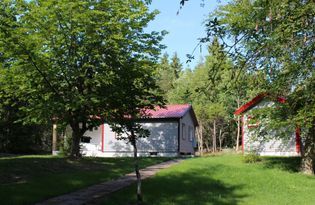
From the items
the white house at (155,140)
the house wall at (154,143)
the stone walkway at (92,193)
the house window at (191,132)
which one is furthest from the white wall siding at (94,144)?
the stone walkway at (92,193)

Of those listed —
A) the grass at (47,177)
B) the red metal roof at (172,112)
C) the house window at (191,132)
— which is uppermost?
the red metal roof at (172,112)

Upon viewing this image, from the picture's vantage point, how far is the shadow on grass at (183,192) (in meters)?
10.9

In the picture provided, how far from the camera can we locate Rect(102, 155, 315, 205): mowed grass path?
37.0 ft

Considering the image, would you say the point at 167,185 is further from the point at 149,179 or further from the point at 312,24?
the point at 312,24

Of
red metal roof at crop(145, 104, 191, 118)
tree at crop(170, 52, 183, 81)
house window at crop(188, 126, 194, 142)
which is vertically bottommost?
house window at crop(188, 126, 194, 142)

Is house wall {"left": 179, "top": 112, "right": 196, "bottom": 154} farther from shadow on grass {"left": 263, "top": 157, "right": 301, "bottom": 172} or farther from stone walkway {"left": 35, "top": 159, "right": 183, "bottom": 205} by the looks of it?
stone walkway {"left": 35, "top": 159, "right": 183, "bottom": 205}

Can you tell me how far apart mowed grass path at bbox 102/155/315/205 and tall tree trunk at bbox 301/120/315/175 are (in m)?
0.57

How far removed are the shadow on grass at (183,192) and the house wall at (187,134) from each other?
14819 mm

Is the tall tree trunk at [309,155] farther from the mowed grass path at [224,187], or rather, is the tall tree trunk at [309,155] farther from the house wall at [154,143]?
the house wall at [154,143]

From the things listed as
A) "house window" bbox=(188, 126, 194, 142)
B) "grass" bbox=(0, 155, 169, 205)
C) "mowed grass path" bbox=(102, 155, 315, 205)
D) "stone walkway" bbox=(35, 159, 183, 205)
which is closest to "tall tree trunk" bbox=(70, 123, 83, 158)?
"grass" bbox=(0, 155, 169, 205)

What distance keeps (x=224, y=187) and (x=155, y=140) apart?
16433 mm

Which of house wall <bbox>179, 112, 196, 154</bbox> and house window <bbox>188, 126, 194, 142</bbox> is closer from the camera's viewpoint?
house wall <bbox>179, 112, 196, 154</bbox>

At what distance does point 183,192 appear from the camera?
12336 millimetres

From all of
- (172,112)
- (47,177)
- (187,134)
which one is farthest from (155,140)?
(47,177)
